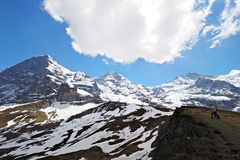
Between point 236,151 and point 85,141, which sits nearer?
point 236,151

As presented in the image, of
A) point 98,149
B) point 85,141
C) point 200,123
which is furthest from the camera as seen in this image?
point 85,141

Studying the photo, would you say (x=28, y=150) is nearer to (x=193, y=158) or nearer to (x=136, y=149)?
(x=136, y=149)

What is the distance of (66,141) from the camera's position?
157m

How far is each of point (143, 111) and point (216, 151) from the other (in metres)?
135

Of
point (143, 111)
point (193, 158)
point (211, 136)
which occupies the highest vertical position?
point (143, 111)

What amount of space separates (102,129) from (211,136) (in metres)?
119

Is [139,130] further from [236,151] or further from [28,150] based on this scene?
[236,151]

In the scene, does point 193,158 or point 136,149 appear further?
point 136,149

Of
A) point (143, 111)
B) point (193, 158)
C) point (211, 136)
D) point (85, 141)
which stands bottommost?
point (193, 158)

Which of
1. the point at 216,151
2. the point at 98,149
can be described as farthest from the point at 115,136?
the point at 216,151

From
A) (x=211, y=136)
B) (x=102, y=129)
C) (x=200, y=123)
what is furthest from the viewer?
(x=102, y=129)

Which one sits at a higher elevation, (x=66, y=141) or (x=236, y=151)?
(x=66, y=141)

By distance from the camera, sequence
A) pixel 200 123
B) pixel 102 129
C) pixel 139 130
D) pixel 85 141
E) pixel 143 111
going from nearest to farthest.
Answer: pixel 200 123
pixel 139 130
pixel 85 141
pixel 102 129
pixel 143 111

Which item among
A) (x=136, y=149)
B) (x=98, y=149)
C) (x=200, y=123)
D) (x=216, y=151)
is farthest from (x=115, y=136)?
(x=216, y=151)
